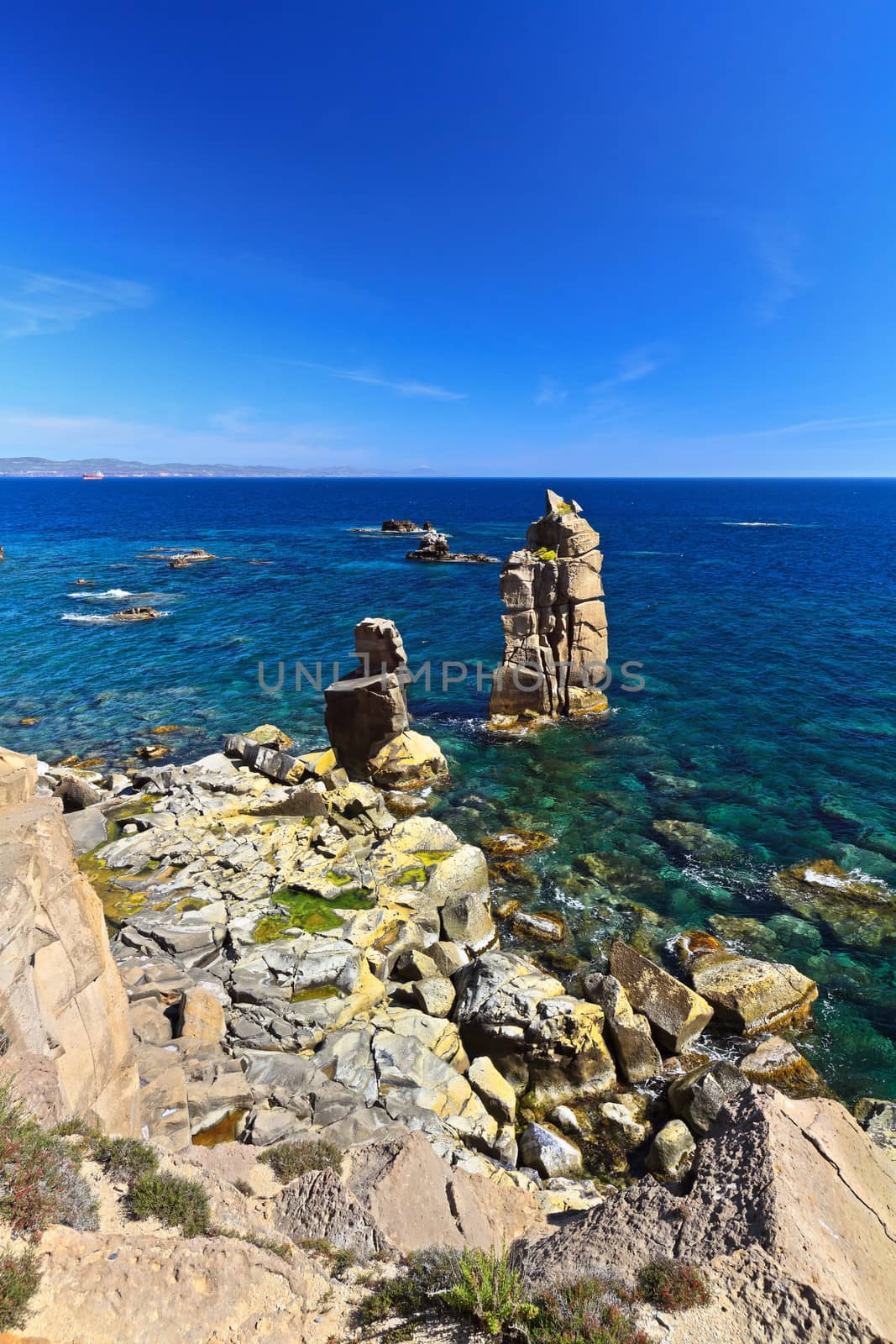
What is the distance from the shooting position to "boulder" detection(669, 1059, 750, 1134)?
43.1ft

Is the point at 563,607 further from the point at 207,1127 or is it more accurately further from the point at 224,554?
the point at 224,554

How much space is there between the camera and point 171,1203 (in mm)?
7590

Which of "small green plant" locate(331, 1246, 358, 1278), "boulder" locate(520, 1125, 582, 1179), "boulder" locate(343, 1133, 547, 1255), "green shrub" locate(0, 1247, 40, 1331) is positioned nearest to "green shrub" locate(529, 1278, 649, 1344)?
"boulder" locate(343, 1133, 547, 1255)

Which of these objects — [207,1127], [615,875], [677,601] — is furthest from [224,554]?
[207,1127]

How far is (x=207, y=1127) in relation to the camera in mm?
11258

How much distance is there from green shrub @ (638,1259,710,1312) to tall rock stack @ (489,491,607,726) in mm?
30542

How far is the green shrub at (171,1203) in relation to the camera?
745 centimetres

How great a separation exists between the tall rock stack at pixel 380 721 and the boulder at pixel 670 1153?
61.3 ft

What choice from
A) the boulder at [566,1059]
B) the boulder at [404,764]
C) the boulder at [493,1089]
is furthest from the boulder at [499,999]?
the boulder at [404,764]

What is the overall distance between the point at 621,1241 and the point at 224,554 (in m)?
104

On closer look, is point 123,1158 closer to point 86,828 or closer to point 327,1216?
point 327,1216

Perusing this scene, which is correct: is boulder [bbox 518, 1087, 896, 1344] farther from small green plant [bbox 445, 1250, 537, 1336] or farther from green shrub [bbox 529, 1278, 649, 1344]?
small green plant [bbox 445, 1250, 537, 1336]

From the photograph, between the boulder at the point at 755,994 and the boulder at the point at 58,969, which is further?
the boulder at the point at 755,994

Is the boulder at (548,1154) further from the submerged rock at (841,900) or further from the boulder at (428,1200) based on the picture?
the submerged rock at (841,900)
